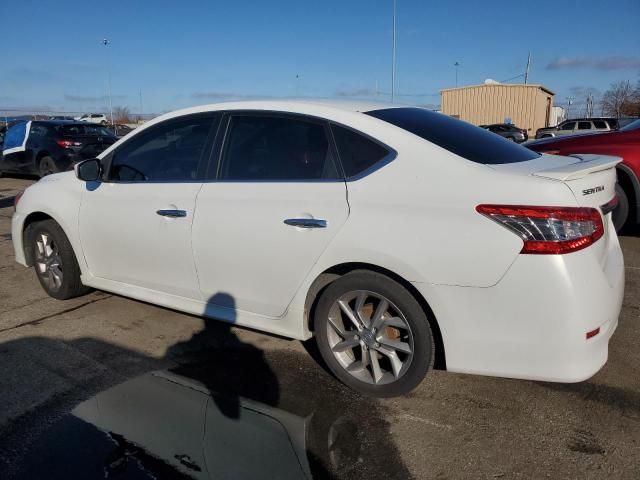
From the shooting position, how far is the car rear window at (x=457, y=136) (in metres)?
2.95

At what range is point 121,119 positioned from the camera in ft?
217

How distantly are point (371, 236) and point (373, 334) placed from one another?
0.57 meters

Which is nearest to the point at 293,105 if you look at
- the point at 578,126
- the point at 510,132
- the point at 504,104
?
the point at 578,126

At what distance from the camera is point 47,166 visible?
40.8 ft

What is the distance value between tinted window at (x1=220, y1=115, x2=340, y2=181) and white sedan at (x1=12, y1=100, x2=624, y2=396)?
10 mm

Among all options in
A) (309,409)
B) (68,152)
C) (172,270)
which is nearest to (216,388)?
(309,409)

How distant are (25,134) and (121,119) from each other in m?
57.4

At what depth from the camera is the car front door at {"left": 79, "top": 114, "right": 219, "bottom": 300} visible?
360 centimetres

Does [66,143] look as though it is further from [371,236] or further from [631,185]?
[371,236]

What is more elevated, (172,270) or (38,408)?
(172,270)

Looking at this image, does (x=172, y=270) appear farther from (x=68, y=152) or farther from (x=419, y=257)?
(x=68, y=152)

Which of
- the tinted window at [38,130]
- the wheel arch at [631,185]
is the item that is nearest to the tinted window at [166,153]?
the wheel arch at [631,185]

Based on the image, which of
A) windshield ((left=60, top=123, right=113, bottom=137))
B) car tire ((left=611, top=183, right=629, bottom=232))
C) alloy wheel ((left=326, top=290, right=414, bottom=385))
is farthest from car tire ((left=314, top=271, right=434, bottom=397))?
windshield ((left=60, top=123, right=113, bottom=137))

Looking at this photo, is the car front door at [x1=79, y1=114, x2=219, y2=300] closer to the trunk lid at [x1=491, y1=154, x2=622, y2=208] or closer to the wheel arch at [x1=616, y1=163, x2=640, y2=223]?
the trunk lid at [x1=491, y1=154, x2=622, y2=208]
